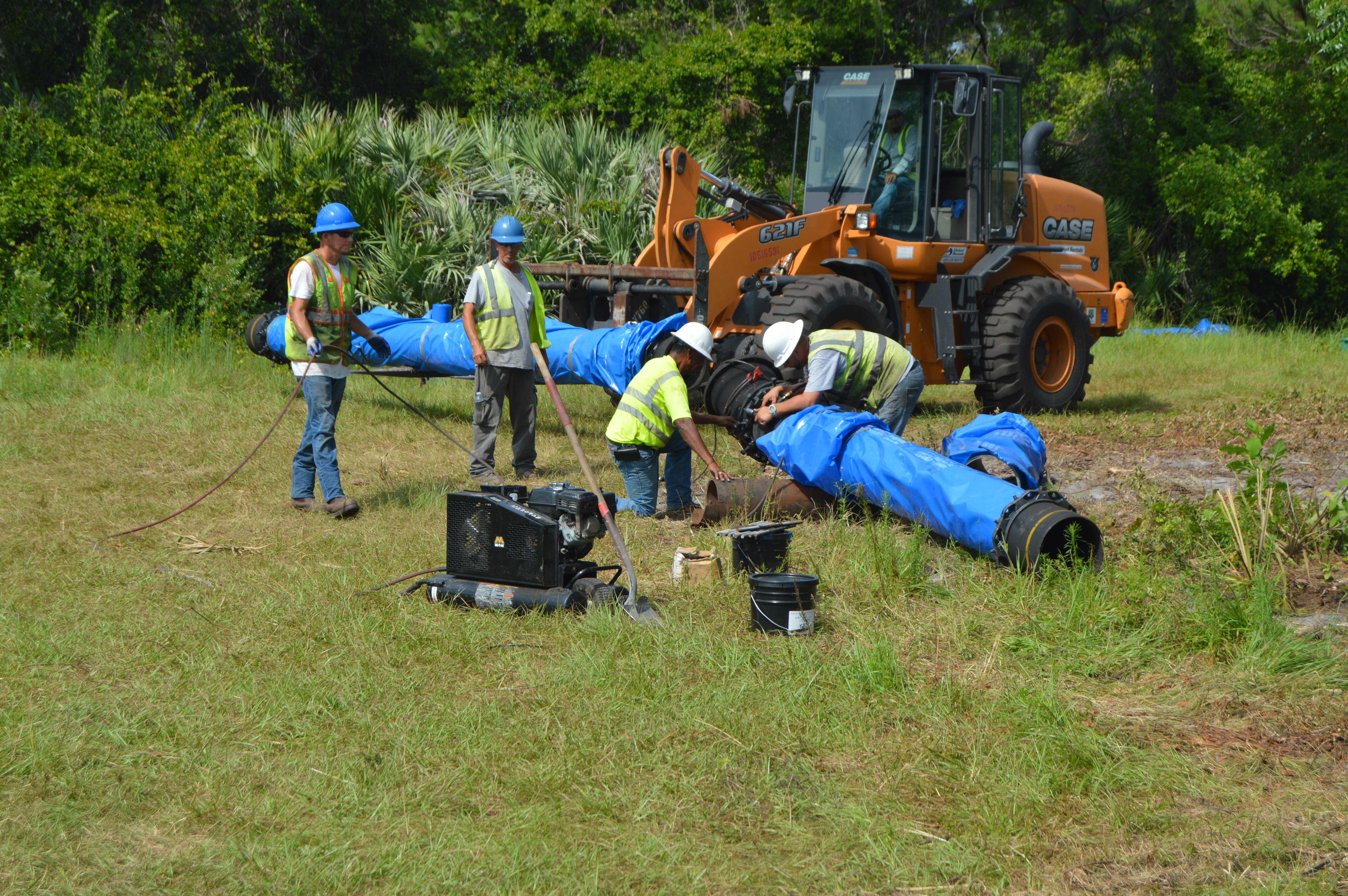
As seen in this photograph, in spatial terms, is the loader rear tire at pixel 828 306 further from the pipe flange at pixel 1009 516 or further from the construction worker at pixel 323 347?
the pipe flange at pixel 1009 516

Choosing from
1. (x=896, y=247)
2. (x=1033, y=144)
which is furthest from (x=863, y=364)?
(x=1033, y=144)

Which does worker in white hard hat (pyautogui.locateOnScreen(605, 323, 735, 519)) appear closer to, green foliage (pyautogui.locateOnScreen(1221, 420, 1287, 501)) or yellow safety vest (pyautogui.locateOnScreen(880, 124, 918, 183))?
green foliage (pyautogui.locateOnScreen(1221, 420, 1287, 501))

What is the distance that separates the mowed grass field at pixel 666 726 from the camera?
3.35 metres

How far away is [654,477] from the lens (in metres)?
7.52

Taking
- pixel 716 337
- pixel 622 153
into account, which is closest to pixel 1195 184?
pixel 622 153

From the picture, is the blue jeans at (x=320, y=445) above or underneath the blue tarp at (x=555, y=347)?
underneath

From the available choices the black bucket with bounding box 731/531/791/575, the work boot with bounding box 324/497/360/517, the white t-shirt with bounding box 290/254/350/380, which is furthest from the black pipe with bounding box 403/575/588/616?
the white t-shirt with bounding box 290/254/350/380

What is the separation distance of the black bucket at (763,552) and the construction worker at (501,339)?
2.87 metres

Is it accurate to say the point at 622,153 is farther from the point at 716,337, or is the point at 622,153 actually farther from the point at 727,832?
the point at 727,832

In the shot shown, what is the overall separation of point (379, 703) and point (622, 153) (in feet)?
42.0

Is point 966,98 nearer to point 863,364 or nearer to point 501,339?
point 863,364

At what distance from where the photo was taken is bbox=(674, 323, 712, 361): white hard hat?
24.5 feet

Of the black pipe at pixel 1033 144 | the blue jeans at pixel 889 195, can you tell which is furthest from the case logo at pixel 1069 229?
the blue jeans at pixel 889 195

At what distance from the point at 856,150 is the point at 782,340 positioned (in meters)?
3.86
